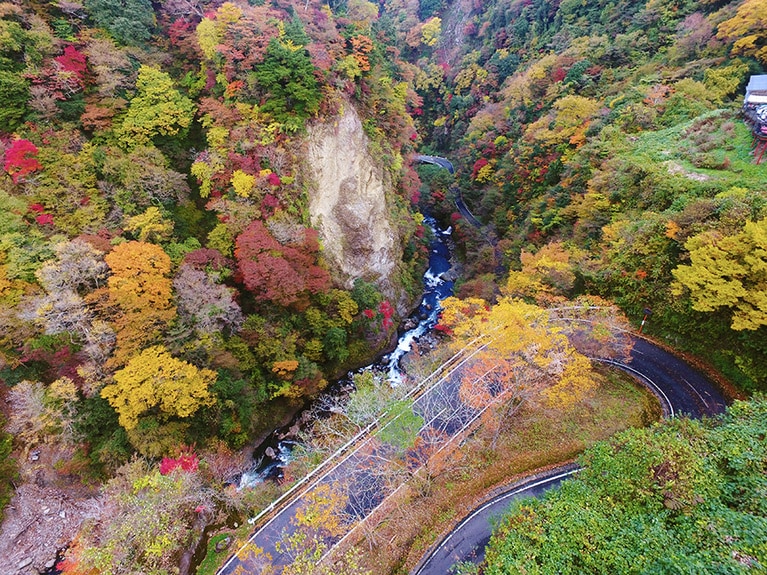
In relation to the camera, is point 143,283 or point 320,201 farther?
point 320,201

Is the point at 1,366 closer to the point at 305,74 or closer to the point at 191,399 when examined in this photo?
the point at 191,399

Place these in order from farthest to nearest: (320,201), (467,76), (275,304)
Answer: (467,76), (320,201), (275,304)

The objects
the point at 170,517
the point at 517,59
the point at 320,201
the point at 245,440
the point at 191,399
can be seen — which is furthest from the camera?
the point at 517,59

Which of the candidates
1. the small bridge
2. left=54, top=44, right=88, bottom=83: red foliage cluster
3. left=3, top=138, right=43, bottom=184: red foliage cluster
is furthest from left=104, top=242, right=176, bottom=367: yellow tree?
the small bridge

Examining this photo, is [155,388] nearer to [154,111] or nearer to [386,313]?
[154,111]

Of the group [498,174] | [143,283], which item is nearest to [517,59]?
[498,174]

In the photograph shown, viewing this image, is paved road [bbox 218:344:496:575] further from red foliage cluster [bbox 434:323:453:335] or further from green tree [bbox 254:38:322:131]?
green tree [bbox 254:38:322:131]

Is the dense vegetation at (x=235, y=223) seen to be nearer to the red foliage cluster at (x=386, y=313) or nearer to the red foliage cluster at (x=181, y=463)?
the red foliage cluster at (x=181, y=463)
